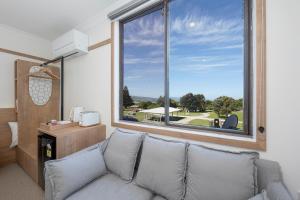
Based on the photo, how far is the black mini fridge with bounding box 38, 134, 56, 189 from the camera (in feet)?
6.07

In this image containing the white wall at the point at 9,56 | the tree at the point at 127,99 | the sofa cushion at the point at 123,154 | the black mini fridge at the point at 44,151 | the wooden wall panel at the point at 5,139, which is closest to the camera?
the sofa cushion at the point at 123,154

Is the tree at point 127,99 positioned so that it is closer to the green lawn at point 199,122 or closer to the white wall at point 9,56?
the green lawn at point 199,122

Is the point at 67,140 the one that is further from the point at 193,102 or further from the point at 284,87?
the point at 284,87

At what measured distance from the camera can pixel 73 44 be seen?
2539mm

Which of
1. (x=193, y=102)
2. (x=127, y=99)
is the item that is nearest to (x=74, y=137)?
(x=127, y=99)

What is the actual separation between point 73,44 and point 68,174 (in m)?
2.06

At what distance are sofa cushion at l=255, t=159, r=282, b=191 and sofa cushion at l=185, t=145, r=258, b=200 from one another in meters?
0.09

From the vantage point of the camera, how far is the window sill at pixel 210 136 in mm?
1265

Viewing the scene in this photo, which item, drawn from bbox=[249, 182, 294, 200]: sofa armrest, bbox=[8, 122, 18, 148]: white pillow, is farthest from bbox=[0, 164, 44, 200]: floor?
bbox=[249, 182, 294, 200]: sofa armrest

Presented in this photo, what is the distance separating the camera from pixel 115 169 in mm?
1646

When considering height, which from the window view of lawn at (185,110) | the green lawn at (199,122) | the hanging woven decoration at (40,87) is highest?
the hanging woven decoration at (40,87)

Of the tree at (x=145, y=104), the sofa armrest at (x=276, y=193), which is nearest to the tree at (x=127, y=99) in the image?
the tree at (x=145, y=104)

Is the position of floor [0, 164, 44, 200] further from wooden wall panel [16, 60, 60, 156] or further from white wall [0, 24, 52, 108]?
white wall [0, 24, 52, 108]

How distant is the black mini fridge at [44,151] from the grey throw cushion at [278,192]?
2.10 metres
